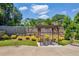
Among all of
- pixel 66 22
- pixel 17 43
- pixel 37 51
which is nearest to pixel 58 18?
pixel 66 22

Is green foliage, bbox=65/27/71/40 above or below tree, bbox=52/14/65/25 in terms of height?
below

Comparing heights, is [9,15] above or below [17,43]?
above

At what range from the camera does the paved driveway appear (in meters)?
3.04

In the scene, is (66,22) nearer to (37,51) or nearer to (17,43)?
(37,51)

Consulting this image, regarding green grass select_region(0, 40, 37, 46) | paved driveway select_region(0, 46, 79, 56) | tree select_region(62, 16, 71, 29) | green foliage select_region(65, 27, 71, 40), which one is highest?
tree select_region(62, 16, 71, 29)

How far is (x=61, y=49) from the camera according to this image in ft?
10.2

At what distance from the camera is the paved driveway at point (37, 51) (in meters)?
3.04

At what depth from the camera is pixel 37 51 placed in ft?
10.0

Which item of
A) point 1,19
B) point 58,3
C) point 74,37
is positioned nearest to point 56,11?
point 58,3

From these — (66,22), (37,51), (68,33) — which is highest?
(66,22)

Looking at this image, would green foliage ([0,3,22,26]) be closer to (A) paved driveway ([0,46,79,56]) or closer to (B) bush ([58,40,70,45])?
(A) paved driveway ([0,46,79,56])

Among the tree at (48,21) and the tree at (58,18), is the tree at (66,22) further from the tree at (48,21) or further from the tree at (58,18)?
the tree at (48,21)

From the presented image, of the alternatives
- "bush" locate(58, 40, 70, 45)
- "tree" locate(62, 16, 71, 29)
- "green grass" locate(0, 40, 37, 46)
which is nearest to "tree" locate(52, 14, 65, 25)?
"tree" locate(62, 16, 71, 29)

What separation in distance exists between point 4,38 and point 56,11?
64cm
